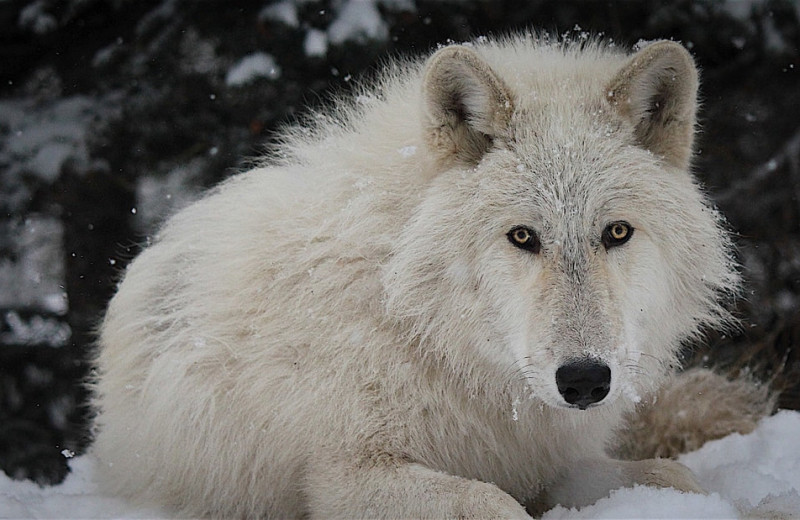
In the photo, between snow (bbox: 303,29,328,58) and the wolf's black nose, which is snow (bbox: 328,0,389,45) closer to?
snow (bbox: 303,29,328,58)

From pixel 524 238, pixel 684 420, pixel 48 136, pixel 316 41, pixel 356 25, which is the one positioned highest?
pixel 356 25

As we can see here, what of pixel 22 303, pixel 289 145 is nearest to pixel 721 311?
pixel 289 145

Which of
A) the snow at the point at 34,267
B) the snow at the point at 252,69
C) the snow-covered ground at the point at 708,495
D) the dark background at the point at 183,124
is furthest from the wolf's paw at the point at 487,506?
the snow at the point at 34,267

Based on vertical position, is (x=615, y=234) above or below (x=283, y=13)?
below

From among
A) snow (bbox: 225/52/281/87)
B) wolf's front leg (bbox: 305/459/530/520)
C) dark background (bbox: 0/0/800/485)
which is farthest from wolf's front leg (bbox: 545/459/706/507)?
snow (bbox: 225/52/281/87)

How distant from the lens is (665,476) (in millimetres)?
3273

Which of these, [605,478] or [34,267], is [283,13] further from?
[605,478]

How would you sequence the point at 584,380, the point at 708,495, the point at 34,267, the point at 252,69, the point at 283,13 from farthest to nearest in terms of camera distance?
the point at 34,267
the point at 252,69
the point at 283,13
the point at 708,495
the point at 584,380

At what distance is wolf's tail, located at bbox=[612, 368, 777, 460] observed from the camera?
4.48 m

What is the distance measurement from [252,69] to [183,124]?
0.71 m

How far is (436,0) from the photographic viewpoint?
6105 millimetres

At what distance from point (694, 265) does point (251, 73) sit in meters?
3.96

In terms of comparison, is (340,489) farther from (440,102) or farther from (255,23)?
(255,23)

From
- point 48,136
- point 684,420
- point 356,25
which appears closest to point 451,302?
point 684,420
